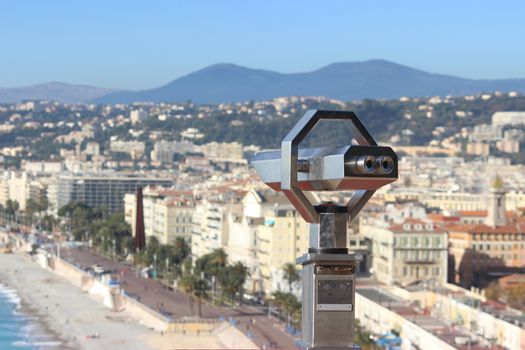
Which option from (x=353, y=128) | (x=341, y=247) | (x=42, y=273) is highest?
(x=353, y=128)

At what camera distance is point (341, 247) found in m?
5.46

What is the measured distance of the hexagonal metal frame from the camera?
17.7ft

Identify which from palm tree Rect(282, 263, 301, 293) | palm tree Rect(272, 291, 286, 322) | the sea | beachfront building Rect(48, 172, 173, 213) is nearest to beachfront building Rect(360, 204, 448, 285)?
Answer: palm tree Rect(282, 263, 301, 293)

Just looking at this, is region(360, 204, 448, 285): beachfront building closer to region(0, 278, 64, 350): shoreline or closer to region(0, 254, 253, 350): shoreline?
region(0, 254, 253, 350): shoreline

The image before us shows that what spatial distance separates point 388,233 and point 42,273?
1934 centimetres

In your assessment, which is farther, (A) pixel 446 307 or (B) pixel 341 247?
(A) pixel 446 307

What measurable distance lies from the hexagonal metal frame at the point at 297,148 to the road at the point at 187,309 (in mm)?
21998

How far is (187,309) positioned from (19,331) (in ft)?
12.9

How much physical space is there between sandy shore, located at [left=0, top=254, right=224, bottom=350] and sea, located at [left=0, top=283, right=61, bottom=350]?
251mm

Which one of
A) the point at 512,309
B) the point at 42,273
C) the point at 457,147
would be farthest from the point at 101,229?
the point at 457,147

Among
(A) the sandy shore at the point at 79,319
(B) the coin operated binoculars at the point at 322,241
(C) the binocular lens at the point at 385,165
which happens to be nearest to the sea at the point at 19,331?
(A) the sandy shore at the point at 79,319

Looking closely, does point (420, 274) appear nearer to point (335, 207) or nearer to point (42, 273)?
point (42, 273)

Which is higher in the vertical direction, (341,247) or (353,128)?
(353,128)

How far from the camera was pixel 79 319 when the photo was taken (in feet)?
131
